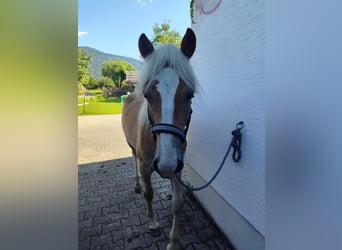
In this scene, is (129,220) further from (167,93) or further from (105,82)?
(105,82)

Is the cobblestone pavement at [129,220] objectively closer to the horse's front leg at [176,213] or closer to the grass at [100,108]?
the horse's front leg at [176,213]

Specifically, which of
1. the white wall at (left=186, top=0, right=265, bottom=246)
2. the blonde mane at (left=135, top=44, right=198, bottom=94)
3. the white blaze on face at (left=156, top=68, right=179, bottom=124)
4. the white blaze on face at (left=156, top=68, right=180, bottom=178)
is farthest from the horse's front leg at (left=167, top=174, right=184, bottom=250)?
the blonde mane at (left=135, top=44, right=198, bottom=94)

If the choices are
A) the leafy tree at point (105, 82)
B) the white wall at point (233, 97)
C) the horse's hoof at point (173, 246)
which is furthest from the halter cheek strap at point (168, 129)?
the leafy tree at point (105, 82)

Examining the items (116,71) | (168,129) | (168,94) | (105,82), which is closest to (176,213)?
(168,129)

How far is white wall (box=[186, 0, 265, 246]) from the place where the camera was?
1.47 m

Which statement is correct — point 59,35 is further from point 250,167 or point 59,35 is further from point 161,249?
point 161,249

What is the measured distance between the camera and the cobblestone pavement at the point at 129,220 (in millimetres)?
1996

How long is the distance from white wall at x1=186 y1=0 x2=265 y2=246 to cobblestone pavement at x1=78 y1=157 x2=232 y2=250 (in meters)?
0.31

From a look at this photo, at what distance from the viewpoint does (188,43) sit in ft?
5.16

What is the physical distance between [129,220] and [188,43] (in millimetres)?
2167

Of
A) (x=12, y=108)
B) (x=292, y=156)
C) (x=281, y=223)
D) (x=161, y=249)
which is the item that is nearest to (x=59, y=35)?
(x=12, y=108)

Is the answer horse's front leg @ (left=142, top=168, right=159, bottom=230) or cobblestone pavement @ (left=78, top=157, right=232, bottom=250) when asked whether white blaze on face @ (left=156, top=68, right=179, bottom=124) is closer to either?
horse's front leg @ (left=142, top=168, right=159, bottom=230)

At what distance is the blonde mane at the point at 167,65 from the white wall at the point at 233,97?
1.19 feet

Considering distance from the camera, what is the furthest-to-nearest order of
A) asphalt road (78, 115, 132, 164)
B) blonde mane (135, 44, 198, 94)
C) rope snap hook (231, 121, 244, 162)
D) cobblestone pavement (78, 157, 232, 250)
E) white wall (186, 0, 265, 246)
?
asphalt road (78, 115, 132, 164), cobblestone pavement (78, 157, 232, 250), rope snap hook (231, 121, 244, 162), white wall (186, 0, 265, 246), blonde mane (135, 44, 198, 94)
